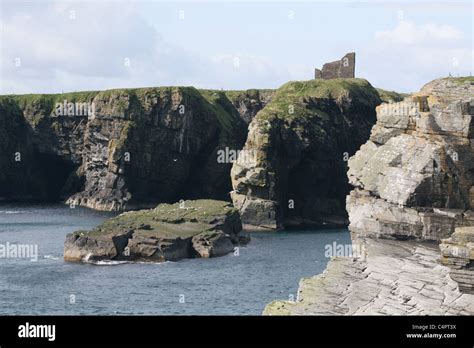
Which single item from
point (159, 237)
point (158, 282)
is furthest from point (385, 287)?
point (159, 237)

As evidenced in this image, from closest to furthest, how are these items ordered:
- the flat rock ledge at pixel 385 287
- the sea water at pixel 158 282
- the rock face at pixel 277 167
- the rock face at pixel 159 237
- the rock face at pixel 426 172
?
the flat rock ledge at pixel 385 287
the rock face at pixel 426 172
the sea water at pixel 158 282
the rock face at pixel 159 237
the rock face at pixel 277 167

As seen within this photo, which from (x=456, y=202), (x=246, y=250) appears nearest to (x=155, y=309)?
(x=456, y=202)

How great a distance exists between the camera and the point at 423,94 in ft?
310

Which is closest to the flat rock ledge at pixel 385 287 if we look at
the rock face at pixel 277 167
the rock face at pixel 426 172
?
the rock face at pixel 426 172

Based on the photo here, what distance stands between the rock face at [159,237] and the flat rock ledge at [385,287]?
46062 mm

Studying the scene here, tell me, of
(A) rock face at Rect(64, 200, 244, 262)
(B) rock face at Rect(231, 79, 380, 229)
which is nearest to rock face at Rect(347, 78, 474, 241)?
(A) rock face at Rect(64, 200, 244, 262)

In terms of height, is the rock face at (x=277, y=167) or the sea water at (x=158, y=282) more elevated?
the rock face at (x=277, y=167)

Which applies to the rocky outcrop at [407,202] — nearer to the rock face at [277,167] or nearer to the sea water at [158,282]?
the sea water at [158,282]

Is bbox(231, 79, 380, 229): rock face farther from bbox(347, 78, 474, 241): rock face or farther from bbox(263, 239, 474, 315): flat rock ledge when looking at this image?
bbox(263, 239, 474, 315): flat rock ledge

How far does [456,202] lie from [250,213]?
96.4 meters

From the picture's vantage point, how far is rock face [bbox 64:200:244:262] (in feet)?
424

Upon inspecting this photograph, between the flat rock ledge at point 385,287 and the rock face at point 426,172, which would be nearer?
the flat rock ledge at point 385,287

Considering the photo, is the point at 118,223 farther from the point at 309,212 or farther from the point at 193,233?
the point at 309,212

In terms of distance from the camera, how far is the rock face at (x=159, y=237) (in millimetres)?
129125
